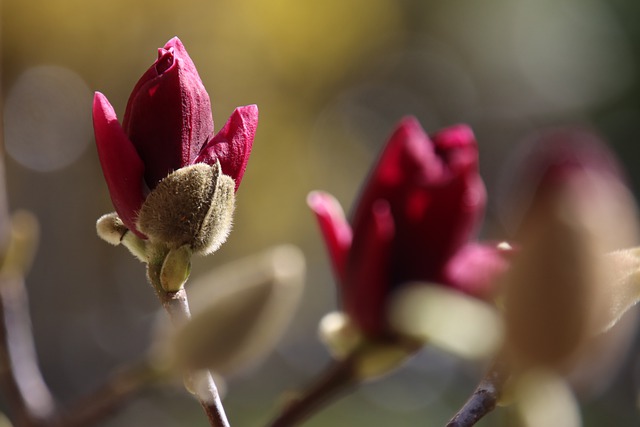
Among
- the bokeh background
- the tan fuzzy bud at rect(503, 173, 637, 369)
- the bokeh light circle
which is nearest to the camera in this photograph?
the tan fuzzy bud at rect(503, 173, 637, 369)

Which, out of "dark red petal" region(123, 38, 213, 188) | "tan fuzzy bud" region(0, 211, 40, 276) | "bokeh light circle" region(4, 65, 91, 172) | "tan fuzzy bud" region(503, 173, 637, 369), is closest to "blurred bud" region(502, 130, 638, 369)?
"tan fuzzy bud" region(503, 173, 637, 369)

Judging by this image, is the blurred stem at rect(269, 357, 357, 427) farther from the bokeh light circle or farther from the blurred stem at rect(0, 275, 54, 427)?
the bokeh light circle

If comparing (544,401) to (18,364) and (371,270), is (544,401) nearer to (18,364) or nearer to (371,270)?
(371,270)

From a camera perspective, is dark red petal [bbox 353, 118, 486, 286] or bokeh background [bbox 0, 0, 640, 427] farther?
bokeh background [bbox 0, 0, 640, 427]

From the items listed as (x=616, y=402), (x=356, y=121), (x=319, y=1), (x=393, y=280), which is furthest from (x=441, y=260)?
(x=356, y=121)

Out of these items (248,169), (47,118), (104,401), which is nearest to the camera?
(104,401)

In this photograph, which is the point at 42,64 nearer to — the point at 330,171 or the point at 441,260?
the point at 330,171

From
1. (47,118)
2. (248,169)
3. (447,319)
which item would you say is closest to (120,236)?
(447,319)
